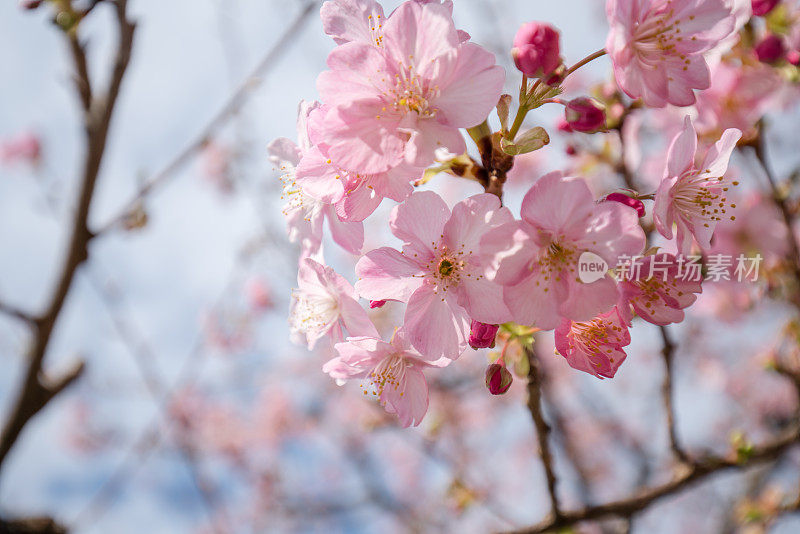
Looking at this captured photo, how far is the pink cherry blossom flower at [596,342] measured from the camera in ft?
2.97

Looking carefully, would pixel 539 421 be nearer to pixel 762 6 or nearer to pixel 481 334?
pixel 481 334

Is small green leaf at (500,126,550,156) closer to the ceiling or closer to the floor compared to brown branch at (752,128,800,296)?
closer to the ceiling

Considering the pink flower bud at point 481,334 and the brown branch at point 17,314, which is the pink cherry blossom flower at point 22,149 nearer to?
the brown branch at point 17,314

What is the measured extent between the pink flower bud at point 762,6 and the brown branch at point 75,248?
5.87 feet

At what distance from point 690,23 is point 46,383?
243cm

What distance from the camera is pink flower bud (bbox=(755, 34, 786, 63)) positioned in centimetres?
151

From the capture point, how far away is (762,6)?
54.9 inches

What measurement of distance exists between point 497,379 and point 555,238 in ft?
0.97

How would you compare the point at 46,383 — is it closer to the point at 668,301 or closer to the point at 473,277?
the point at 473,277

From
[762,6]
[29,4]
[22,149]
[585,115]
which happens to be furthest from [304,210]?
[22,149]

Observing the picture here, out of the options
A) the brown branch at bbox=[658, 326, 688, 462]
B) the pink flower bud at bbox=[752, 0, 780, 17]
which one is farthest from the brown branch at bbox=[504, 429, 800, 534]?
the pink flower bud at bbox=[752, 0, 780, 17]

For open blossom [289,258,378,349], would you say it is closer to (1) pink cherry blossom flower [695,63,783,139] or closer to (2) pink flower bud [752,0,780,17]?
(2) pink flower bud [752,0,780,17]

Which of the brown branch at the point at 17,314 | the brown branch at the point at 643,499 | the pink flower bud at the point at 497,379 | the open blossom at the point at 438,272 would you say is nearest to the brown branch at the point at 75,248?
the brown branch at the point at 17,314

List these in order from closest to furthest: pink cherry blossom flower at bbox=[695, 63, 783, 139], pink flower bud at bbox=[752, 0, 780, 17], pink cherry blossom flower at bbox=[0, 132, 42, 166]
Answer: pink flower bud at bbox=[752, 0, 780, 17] → pink cherry blossom flower at bbox=[695, 63, 783, 139] → pink cherry blossom flower at bbox=[0, 132, 42, 166]
